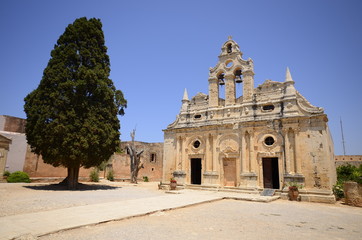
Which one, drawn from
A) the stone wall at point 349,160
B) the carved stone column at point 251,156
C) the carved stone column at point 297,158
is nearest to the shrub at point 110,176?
the carved stone column at point 251,156

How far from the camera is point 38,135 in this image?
16.6 metres

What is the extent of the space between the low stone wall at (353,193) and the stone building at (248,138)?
104cm

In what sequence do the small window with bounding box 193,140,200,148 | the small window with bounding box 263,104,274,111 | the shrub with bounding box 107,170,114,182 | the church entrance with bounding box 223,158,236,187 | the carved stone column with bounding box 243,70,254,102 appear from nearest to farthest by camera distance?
the small window with bounding box 263,104,274,111 → the church entrance with bounding box 223,158,236,187 → the carved stone column with bounding box 243,70,254,102 → the small window with bounding box 193,140,200,148 → the shrub with bounding box 107,170,114,182

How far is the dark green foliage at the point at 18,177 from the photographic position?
21750mm

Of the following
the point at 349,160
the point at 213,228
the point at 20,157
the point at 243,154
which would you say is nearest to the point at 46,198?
the point at 213,228

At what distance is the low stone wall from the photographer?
1348 cm

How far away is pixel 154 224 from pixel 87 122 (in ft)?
39.9

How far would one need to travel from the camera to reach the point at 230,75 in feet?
68.5

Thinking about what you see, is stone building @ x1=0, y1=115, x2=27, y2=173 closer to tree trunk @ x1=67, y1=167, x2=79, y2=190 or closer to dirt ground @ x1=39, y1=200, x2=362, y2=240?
tree trunk @ x1=67, y1=167, x2=79, y2=190

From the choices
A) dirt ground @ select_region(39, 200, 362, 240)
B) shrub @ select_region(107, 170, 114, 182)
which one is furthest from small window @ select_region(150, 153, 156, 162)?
dirt ground @ select_region(39, 200, 362, 240)

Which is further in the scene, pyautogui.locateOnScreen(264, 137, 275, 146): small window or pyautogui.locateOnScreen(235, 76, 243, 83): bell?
pyautogui.locateOnScreen(235, 76, 243, 83): bell

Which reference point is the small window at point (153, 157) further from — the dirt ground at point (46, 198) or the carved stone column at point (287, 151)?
the carved stone column at point (287, 151)

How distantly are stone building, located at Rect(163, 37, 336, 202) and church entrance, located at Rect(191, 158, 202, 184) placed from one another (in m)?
0.09

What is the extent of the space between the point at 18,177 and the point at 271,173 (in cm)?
2283
